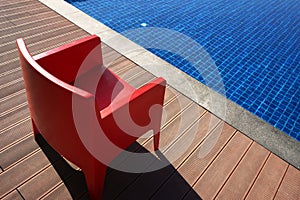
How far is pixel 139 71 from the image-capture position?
3066 mm

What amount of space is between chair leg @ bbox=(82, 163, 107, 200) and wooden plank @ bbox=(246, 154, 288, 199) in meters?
1.16

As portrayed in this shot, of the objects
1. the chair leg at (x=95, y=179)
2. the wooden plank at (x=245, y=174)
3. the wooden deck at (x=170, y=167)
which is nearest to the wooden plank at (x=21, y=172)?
the wooden deck at (x=170, y=167)

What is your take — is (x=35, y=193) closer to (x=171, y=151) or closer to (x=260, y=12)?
(x=171, y=151)

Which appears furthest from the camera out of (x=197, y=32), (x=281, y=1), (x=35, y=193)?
(x=281, y=1)

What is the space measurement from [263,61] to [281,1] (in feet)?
10.6

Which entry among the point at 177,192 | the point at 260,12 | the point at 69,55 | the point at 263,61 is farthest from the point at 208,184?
the point at 260,12

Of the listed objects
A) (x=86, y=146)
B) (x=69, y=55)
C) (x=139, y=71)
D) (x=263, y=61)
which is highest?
(x=69, y=55)

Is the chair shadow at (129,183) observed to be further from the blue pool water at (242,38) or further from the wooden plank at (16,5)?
the wooden plank at (16,5)

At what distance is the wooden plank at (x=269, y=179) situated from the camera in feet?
6.60

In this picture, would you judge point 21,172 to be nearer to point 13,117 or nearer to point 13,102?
point 13,117

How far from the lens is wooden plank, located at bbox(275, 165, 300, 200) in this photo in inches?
79.8

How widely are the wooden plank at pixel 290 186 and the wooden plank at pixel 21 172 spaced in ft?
6.27

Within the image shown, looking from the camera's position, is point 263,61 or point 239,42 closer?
point 263,61

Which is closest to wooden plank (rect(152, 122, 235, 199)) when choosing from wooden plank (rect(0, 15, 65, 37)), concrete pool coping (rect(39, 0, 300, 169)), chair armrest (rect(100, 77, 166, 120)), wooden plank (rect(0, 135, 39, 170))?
concrete pool coping (rect(39, 0, 300, 169))
